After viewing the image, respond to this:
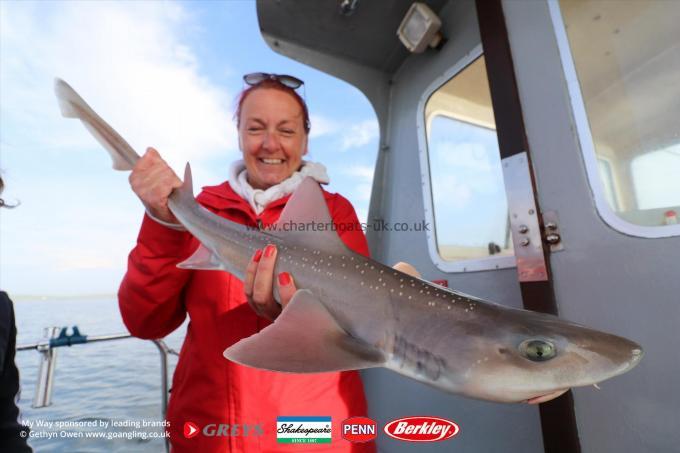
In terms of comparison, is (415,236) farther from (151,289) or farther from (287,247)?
(151,289)

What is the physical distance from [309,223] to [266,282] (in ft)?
1.08

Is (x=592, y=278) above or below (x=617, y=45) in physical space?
below

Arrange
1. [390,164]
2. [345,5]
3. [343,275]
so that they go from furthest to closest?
[390,164]
[345,5]
[343,275]

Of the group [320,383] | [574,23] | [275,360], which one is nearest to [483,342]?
[275,360]

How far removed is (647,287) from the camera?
A: 1.56 m

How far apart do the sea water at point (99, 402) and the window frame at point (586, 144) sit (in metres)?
2.77

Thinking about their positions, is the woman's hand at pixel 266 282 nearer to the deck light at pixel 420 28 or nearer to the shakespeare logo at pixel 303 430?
the shakespeare logo at pixel 303 430

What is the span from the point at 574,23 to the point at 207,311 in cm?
287

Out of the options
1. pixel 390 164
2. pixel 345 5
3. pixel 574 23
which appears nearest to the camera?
pixel 574 23

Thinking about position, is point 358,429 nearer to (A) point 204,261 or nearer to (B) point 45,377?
(A) point 204,261

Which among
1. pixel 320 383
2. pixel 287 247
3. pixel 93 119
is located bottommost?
pixel 320 383

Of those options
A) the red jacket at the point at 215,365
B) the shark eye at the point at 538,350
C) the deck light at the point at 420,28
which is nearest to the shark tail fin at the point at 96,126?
the red jacket at the point at 215,365

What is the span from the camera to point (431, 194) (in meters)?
3.32

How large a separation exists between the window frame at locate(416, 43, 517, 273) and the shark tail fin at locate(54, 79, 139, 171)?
2403 mm
